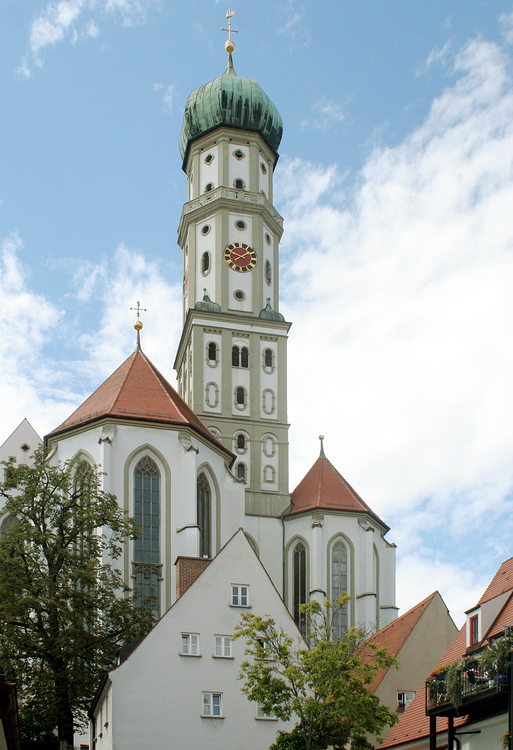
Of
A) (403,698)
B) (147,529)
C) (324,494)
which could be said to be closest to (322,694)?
(403,698)

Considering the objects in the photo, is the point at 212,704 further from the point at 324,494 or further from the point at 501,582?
the point at 324,494

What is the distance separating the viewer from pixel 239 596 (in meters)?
26.3

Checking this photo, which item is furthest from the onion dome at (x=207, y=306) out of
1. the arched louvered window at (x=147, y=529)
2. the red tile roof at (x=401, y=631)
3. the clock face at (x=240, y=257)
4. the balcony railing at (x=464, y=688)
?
the balcony railing at (x=464, y=688)

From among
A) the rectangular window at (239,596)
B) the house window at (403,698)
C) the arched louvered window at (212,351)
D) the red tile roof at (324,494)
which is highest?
the arched louvered window at (212,351)

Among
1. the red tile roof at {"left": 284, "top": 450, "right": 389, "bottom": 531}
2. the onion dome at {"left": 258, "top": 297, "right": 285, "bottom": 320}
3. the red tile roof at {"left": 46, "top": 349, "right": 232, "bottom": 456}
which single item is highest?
the onion dome at {"left": 258, "top": 297, "right": 285, "bottom": 320}

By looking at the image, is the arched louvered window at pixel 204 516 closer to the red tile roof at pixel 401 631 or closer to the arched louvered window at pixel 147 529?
the arched louvered window at pixel 147 529

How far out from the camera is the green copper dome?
60.2 m

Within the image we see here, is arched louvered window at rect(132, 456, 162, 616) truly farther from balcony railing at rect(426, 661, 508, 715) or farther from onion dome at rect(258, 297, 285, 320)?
balcony railing at rect(426, 661, 508, 715)

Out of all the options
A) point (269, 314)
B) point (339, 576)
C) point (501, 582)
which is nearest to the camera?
point (501, 582)

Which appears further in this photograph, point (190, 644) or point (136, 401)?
point (136, 401)

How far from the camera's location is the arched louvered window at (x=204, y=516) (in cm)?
4297

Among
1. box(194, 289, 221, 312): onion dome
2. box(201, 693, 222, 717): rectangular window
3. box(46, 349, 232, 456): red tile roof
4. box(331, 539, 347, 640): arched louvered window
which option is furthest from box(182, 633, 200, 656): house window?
box(194, 289, 221, 312): onion dome

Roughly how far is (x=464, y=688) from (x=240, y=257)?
40.1 m

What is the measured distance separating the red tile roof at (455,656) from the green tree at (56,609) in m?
9.37
